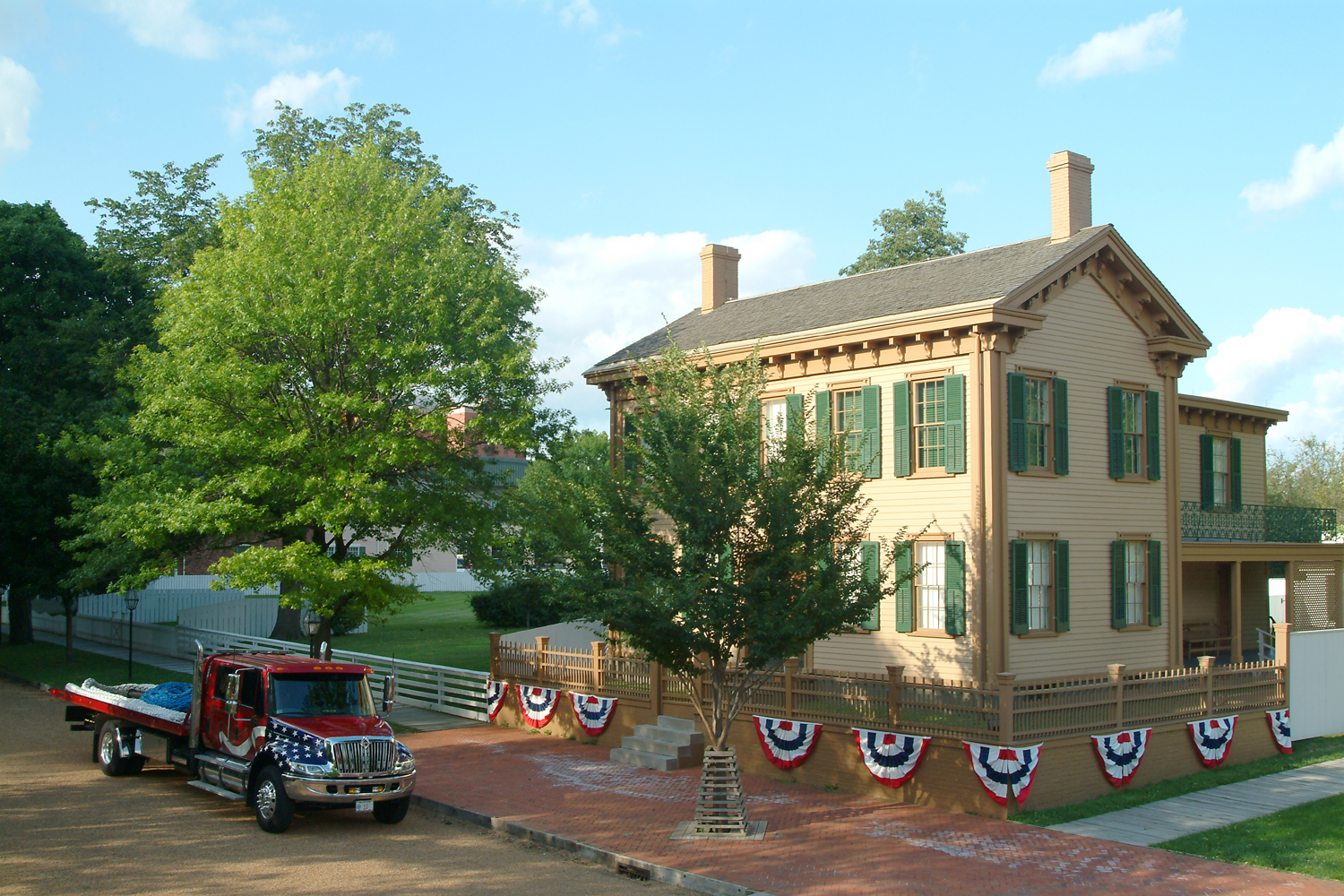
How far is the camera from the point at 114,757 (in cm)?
1639

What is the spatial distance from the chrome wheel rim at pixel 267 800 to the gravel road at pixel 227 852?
10.1 inches

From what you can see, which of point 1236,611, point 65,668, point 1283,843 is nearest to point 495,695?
point 1283,843

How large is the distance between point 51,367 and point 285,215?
17053 mm

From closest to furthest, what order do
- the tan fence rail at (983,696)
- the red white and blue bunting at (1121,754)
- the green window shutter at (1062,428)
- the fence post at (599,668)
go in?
1. the tan fence rail at (983,696)
2. the red white and blue bunting at (1121,754)
3. the green window shutter at (1062,428)
4. the fence post at (599,668)

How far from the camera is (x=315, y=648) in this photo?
68.7ft

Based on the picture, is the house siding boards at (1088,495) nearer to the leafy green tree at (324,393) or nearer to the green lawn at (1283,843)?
the green lawn at (1283,843)

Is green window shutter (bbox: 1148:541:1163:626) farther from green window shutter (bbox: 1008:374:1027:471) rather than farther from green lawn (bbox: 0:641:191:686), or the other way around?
green lawn (bbox: 0:641:191:686)

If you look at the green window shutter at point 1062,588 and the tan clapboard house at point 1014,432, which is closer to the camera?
the tan clapboard house at point 1014,432

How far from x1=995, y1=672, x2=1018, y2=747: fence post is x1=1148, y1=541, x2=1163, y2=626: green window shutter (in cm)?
816

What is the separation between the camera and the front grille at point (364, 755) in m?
12.9

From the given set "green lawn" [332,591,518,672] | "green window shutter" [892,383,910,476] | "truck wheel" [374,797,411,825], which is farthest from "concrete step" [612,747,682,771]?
"green lawn" [332,591,518,672]

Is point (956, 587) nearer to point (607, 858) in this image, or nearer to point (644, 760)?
point (644, 760)

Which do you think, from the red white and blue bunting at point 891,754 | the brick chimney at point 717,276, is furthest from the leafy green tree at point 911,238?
the red white and blue bunting at point 891,754

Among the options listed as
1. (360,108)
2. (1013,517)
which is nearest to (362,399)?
(1013,517)
